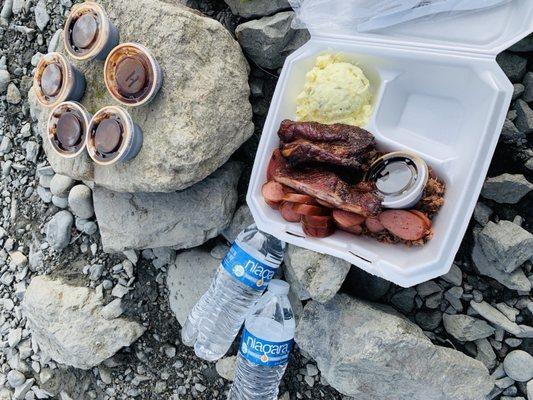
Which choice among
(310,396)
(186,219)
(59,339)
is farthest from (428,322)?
(59,339)

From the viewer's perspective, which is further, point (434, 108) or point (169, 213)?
point (169, 213)

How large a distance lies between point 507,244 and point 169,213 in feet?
4.03

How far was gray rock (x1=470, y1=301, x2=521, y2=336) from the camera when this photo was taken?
189 cm

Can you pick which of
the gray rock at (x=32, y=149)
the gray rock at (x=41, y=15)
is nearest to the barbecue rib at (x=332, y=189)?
the gray rock at (x=32, y=149)

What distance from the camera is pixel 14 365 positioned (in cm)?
251

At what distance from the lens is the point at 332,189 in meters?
1.79

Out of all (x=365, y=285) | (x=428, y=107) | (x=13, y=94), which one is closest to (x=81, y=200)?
(x=13, y=94)

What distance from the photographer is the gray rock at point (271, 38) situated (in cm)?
202

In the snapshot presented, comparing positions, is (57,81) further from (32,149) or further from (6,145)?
(6,145)

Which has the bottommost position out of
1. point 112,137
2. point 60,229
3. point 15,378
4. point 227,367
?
point 15,378

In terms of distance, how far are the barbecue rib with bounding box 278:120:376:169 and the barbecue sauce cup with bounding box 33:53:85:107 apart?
0.78 m

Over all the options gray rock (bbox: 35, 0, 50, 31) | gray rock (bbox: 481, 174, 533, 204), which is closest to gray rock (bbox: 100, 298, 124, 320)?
gray rock (bbox: 35, 0, 50, 31)

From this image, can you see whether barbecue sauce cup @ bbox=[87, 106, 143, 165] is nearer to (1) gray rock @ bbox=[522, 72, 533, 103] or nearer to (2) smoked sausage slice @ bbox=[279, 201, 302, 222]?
(2) smoked sausage slice @ bbox=[279, 201, 302, 222]

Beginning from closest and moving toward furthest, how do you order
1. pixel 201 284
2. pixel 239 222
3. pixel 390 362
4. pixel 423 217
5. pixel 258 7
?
pixel 423 217 → pixel 390 362 → pixel 258 7 → pixel 239 222 → pixel 201 284
